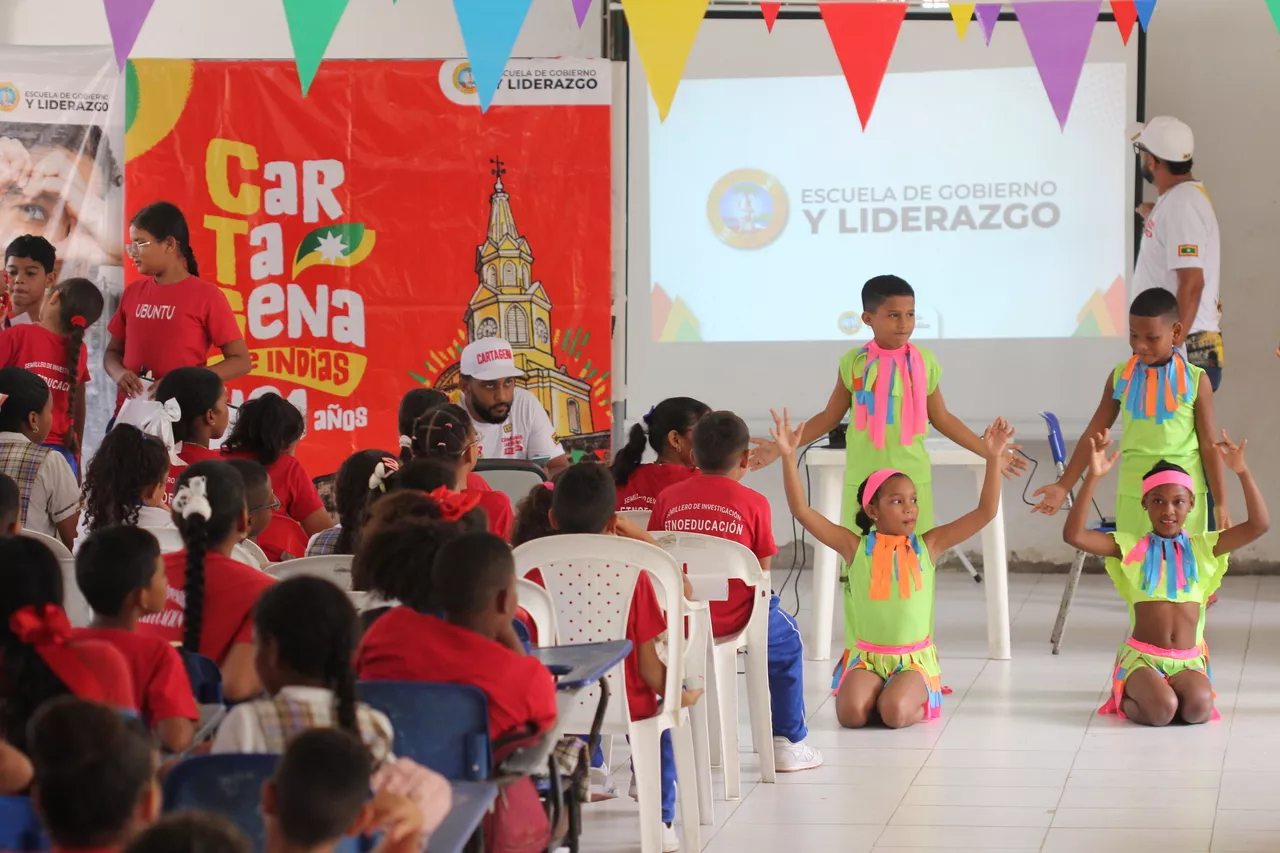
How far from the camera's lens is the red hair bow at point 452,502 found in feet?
9.56

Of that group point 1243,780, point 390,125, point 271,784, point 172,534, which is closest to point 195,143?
point 390,125

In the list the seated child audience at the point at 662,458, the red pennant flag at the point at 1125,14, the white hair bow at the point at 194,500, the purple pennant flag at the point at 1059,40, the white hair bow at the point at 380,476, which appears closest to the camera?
the white hair bow at the point at 194,500

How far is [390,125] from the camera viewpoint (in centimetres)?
725

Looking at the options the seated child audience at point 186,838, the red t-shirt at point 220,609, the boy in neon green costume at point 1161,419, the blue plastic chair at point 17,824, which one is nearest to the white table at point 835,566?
the boy in neon green costume at point 1161,419

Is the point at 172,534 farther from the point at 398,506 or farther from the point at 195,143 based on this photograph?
the point at 195,143

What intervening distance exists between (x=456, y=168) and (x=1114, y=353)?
316cm

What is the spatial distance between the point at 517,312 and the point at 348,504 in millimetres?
3756

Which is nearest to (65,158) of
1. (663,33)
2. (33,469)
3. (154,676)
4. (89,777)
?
(663,33)

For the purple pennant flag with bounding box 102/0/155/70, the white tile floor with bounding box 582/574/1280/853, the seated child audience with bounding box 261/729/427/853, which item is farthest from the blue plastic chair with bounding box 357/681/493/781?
the purple pennant flag with bounding box 102/0/155/70

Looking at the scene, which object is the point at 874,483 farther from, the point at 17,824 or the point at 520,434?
the point at 17,824

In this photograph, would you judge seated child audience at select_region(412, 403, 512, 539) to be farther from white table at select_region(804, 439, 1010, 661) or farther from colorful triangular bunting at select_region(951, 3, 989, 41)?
colorful triangular bunting at select_region(951, 3, 989, 41)

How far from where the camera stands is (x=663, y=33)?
5.59m

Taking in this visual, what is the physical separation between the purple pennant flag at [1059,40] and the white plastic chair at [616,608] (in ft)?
10.8

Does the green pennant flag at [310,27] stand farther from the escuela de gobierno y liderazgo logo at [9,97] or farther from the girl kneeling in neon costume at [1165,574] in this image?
the girl kneeling in neon costume at [1165,574]
